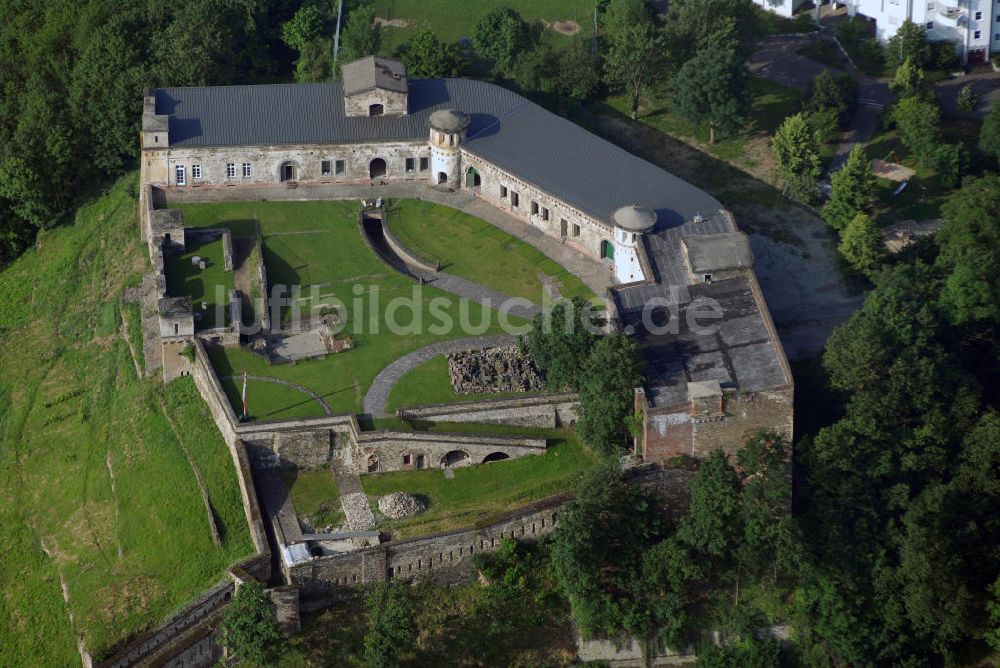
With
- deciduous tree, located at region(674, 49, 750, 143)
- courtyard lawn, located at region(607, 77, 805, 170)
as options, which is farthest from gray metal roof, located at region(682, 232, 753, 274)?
deciduous tree, located at region(674, 49, 750, 143)

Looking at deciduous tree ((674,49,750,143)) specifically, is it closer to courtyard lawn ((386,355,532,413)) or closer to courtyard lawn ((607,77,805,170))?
courtyard lawn ((607,77,805,170))

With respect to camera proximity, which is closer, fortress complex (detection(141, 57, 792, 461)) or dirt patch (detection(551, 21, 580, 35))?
fortress complex (detection(141, 57, 792, 461))

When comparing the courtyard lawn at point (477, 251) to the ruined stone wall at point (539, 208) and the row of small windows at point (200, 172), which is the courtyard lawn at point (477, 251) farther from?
the row of small windows at point (200, 172)

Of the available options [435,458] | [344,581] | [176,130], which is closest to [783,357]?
[435,458]

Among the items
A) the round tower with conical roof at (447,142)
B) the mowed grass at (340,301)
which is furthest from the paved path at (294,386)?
the round tower with conical roof at (447,142)

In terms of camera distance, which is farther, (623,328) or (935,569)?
(623,328)

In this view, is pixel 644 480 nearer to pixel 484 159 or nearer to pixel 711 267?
pixel 711 267
